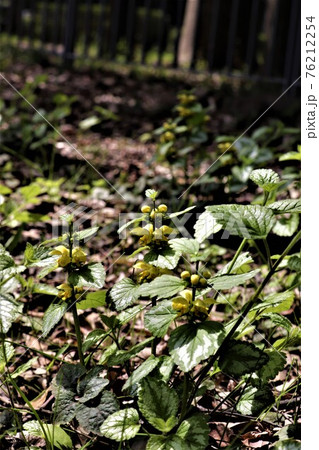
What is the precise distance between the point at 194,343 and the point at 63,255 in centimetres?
34

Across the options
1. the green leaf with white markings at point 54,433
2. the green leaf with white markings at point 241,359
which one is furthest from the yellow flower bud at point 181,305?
the green leaf with white markings at point 54,433

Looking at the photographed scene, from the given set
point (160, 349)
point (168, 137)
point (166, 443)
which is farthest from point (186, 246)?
point (168, 137)

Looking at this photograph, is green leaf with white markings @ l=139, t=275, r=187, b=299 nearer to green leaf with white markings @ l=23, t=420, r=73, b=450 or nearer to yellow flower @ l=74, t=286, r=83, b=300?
yellow flower @ l=74, t=286, r=83, b=300

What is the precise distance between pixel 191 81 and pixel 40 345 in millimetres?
5254

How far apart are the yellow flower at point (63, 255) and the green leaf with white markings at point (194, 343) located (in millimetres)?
280

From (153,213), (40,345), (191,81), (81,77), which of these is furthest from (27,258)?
(191,81)

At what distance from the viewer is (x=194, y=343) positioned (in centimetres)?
A: 99

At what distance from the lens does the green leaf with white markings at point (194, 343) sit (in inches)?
37.9

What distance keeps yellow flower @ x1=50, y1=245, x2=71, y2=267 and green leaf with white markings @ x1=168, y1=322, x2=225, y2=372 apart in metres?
0.28

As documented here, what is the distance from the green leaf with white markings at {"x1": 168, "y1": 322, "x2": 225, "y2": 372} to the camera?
962 mm

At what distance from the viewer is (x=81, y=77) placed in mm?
Answer: 5941

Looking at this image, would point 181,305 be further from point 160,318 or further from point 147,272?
point 147,272

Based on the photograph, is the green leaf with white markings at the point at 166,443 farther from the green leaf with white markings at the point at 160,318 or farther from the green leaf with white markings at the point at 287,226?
the green leaf with white markings at the point at 287,226
